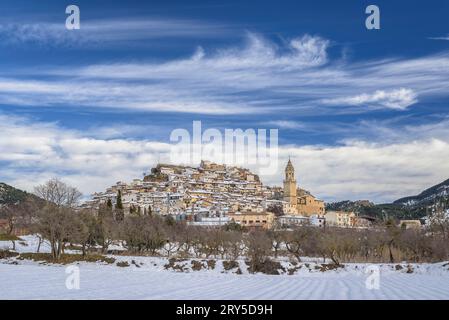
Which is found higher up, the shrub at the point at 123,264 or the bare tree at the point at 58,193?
the bare tree at the point at 58,193

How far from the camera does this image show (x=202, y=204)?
151000 mm

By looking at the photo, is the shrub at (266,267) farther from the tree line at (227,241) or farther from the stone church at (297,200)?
the stone church at (297,200)

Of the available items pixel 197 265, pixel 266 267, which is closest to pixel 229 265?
pixel 197 265

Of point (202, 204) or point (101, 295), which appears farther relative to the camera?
point (202, 204)

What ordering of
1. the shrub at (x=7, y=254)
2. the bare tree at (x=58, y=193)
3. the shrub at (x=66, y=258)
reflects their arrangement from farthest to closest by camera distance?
the bare tree at (x=58, y=193), the shrub at (x=7, y=254), the shrub at (x=66, y=258)

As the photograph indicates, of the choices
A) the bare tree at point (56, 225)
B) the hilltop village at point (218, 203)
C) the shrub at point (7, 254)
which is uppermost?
the hilltop village at point (218, 203)

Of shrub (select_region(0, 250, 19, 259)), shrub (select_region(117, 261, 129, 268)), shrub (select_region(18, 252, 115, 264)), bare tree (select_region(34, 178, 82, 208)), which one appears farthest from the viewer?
bare tree (select_region(34, 178, 82, 208))

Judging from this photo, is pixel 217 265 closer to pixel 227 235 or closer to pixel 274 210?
pixel 227 235

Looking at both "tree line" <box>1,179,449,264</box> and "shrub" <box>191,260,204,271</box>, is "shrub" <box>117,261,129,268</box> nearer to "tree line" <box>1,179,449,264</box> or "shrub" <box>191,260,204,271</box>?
"shrub" <box>191,260,204,271</box>

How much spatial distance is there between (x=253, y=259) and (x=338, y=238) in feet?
40.6

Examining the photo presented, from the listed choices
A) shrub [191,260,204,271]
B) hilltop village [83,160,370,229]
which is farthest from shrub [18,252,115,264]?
hilltop village [83,160,370,229]

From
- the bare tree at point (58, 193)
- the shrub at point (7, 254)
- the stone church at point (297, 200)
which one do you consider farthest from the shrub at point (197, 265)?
the stone church at point (297, 200)

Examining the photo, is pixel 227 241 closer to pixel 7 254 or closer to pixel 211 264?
pixel 211 264
